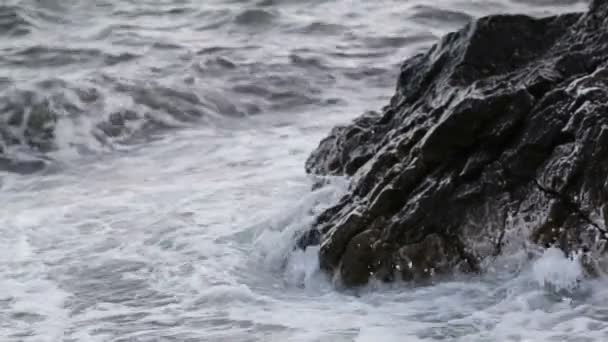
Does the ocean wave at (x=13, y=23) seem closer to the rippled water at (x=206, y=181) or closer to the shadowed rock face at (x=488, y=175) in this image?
the rippled water at (x=206, y=181)

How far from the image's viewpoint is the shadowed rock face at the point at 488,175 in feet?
15.0

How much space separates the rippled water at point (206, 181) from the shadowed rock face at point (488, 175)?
0.48 ft

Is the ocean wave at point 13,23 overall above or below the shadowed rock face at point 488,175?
above

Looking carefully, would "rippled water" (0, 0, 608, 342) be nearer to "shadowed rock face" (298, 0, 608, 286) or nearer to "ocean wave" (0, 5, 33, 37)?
"ocean wave" (0, 5, 33, 37)

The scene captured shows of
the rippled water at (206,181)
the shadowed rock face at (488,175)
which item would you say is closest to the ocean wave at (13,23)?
the rippled water at (206,181)

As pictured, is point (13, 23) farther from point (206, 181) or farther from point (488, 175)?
point (488, 175)

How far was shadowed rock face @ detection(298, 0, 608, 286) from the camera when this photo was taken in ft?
15.0

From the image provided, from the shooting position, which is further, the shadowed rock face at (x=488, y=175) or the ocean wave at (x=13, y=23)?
the ocean wave at (x=13, y=23)

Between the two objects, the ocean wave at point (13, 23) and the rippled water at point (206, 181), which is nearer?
the rippled water at point (206, 181)

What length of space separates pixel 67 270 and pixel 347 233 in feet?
5.98

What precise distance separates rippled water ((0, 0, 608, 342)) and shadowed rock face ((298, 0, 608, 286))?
15 cm

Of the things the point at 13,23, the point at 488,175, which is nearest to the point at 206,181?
the point at 488,175

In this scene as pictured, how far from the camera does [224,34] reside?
1391cm

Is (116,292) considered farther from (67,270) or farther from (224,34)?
(224,34)
